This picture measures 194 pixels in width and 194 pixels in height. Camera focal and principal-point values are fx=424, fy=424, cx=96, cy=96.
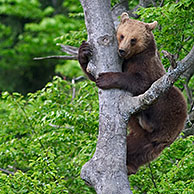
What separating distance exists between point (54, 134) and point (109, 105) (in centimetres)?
219

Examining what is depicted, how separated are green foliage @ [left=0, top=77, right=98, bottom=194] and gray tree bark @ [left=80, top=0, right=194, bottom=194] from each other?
1603 millimetres

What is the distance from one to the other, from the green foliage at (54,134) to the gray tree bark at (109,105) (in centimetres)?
160

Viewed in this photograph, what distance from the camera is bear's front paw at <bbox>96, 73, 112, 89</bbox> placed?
382 centimetres

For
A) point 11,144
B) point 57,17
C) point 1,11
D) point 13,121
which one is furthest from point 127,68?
point 1,11

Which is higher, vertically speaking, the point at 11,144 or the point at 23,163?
the point at 11,144

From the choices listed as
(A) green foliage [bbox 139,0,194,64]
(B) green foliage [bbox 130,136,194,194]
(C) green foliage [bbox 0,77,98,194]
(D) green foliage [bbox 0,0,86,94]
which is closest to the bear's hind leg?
(B) green foliage [bbox 130,136,194,194]

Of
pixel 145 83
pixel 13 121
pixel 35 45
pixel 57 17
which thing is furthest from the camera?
pixel 35 45

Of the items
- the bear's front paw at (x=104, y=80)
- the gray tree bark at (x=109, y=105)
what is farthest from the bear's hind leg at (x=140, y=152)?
the bear's front paw at (x=104, y=80)

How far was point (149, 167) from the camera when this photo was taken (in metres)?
5.60

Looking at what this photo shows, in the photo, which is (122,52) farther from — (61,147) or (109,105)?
(61,147)

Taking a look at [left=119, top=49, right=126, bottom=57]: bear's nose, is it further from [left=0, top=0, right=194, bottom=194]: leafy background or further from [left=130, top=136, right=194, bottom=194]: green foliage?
[left=130, top=136, right=194, bottom=194]: green foliage

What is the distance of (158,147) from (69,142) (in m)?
1.63

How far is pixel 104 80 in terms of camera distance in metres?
3.87

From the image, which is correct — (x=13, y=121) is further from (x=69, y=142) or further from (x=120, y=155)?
(x=120, y=155)
